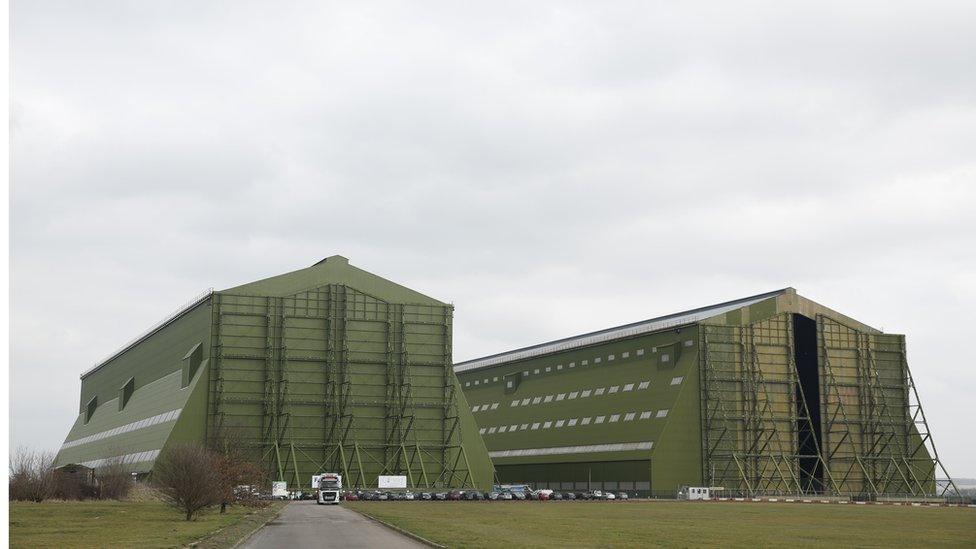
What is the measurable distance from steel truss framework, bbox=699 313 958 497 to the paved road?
70.3 metres

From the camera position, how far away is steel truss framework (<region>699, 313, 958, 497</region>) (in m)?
118

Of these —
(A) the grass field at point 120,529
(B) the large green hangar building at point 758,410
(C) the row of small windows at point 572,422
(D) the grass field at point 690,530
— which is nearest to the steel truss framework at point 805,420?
(B) the large green hangar building at point 758,410

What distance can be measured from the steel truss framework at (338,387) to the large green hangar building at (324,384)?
0.12 m

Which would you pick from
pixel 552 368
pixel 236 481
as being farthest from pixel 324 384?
pixel 236 481

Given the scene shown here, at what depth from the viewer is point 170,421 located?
116 m

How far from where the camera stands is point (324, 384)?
11750 centimetres

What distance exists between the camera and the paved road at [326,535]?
36531mm

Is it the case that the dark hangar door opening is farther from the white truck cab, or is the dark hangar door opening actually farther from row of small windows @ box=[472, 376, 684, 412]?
the white truck cab

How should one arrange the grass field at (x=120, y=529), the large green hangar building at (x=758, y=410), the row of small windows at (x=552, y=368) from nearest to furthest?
the grass field at (x=120, y=529)
the large green hangar building at (x=758, y=410)
the row of small windows at (x=552, y=368)

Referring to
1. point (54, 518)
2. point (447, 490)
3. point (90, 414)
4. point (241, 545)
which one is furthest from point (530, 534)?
point (90, 414)

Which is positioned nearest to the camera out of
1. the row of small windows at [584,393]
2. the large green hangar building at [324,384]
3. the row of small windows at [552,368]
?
the large green hangar building at [324,384]

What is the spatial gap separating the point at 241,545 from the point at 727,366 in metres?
91.4

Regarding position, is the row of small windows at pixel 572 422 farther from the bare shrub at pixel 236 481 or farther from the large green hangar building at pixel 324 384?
the bare shrub at pixel 236 481

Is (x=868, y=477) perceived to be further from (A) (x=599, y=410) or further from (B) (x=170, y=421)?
(B) (x=170, y=421)
